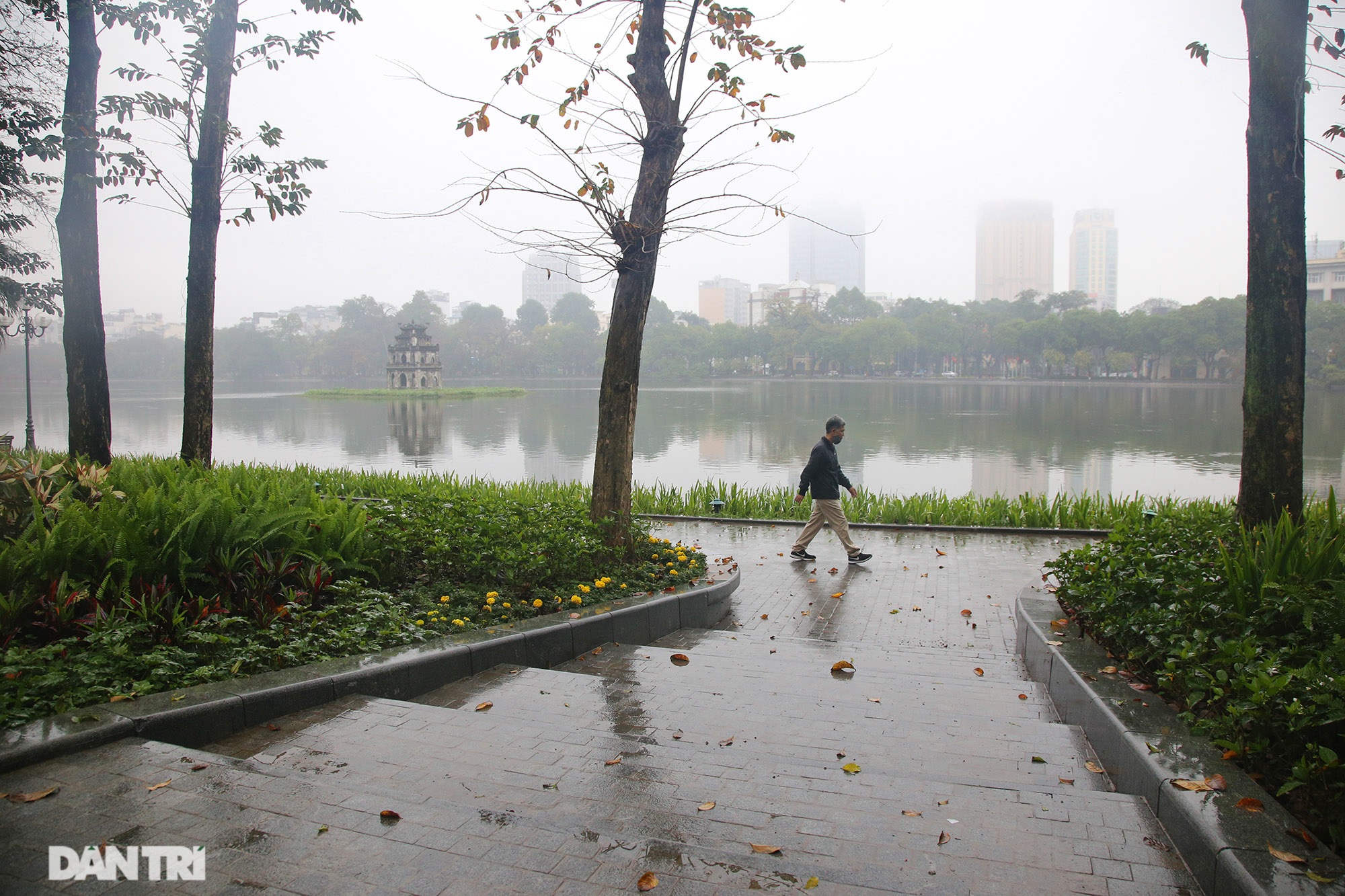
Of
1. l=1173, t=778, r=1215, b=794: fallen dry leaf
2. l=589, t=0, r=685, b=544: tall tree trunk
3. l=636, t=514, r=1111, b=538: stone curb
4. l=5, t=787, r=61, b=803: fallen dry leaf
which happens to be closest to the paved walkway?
l=5, t=787, r=61, b=803: fallen dry leaf

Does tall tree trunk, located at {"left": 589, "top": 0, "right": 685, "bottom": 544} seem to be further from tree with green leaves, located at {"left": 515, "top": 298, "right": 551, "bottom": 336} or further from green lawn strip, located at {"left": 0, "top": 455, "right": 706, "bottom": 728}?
tree with green leaves, located at {"left": 515, "top": 298, "right": 551, "bottom": 336}

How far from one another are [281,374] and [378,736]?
115161mm

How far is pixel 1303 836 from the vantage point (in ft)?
7.50

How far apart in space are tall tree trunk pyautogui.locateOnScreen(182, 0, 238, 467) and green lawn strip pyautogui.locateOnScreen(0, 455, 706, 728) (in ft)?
9.27

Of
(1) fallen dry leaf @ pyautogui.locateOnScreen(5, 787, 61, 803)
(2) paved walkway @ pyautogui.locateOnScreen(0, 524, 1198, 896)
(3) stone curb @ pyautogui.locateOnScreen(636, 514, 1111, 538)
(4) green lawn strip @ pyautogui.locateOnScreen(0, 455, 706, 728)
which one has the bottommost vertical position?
(3) stone curb @ pyautogui.locateOnScreen(636, 514, 1111, 538)

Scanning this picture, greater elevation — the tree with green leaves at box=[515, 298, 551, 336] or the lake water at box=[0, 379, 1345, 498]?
the tree with green leaves at box=[515, 298, 551, 336]

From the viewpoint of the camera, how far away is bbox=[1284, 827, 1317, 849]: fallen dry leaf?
225cm

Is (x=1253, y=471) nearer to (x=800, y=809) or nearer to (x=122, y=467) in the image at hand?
(x=800, y=809)

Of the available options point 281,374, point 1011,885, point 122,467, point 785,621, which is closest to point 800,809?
point 1011,885

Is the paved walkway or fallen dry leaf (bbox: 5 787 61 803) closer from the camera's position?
the paved walkway

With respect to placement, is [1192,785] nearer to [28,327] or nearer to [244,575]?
[244,575]

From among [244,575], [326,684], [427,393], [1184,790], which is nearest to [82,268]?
[244,575]

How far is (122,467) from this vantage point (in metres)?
8.39

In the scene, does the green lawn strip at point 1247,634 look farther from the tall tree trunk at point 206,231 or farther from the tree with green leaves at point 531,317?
the tree with green leaves at point 531,317
